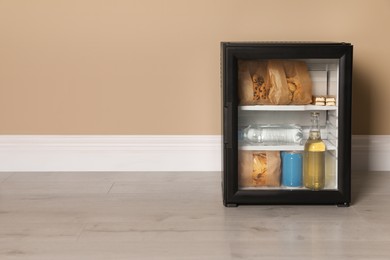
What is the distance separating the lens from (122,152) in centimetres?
231

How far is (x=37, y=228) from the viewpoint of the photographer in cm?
162

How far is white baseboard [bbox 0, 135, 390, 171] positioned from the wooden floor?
0.15 metres

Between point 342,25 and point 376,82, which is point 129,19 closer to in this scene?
point 342,25

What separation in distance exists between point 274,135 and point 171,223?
436 mm

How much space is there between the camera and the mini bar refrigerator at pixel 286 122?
5.81 ft

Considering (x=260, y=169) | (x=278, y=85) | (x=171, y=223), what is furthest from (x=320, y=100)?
(x=171, y=223)

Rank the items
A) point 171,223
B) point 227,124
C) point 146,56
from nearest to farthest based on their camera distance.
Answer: point 171,223
point 227,124
point 146,56

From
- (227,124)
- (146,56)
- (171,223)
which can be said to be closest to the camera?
(171,223)

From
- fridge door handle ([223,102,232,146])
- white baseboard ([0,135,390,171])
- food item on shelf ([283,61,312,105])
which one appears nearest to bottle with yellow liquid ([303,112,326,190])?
food item on shelf ([283,61,312,105])

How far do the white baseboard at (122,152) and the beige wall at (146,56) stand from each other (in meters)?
0.03

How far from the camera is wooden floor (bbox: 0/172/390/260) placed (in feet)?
4.74

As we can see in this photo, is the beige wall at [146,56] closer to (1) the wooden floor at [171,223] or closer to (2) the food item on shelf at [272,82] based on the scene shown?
(1) the wooden floor at [171,223]

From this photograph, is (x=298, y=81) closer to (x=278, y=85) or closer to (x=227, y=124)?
(x=278, y=85)

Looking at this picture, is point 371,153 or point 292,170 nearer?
point 292,170
